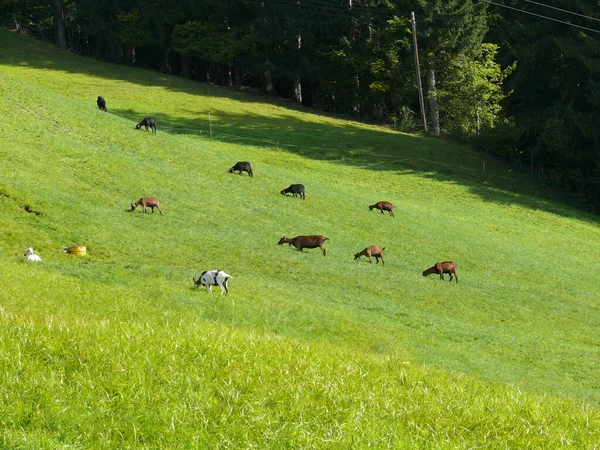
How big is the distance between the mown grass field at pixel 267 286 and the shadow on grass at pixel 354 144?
386 millimetres

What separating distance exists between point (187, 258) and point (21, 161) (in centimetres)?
1398

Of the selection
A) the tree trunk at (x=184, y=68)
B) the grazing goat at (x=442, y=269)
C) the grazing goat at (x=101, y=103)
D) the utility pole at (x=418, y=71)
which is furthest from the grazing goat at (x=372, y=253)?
the tree trunk at (x=184, y=68)

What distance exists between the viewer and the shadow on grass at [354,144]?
6875 cm

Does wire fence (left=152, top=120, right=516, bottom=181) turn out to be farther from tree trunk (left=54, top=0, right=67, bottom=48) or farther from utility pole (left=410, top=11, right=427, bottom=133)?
tree trunk (left=54, top=0, right=67, bottom=48)

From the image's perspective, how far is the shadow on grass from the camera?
226 ft

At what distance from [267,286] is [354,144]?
4969 centimetres

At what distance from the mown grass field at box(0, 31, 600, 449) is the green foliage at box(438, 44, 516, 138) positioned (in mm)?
8653

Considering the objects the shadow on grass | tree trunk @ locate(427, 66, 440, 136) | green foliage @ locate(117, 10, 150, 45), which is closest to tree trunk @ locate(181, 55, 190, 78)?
green foliage @ locate(117, 10, 150, 45)

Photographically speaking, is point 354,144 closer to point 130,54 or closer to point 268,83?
point 268,83

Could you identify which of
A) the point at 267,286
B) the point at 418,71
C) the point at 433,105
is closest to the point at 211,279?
the point at 267,286

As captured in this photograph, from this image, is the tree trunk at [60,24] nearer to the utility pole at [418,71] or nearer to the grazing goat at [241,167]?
the utility pole at [418,71]

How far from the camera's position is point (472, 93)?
291ft

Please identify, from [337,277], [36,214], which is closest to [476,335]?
[337,277]

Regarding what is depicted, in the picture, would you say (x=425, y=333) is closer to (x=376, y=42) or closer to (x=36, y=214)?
(x=36, y=214)
